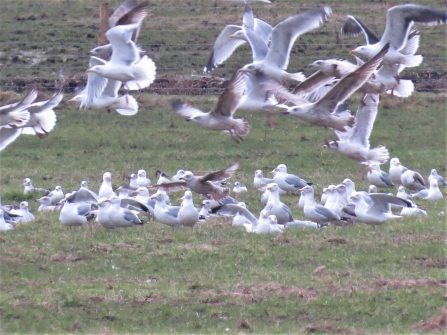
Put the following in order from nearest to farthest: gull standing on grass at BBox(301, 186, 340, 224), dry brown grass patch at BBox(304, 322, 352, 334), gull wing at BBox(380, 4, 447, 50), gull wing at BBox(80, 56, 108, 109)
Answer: dry brown grass patch at BBox(304, 322, 352, 334) → gull standing on grass at BBox(301, 186, 340, 224) → gull wing at BBox(380, 4, 447, 50) → gull wing at BBox(80, 56, 108, 109)

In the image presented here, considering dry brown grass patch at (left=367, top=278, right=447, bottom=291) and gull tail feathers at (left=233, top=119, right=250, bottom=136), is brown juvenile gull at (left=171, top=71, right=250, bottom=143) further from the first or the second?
dry brown grass patch at (left=367, top=278, right=447, bottom=291)

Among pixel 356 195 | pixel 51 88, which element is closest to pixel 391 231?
pixel 356 195

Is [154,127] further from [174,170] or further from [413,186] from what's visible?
[413,186]

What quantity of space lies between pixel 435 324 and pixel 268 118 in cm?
497

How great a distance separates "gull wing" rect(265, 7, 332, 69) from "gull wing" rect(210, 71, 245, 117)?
3.09 feet

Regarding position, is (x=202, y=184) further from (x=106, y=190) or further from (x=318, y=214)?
(x=106, y=190)

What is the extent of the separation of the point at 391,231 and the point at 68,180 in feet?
19.9

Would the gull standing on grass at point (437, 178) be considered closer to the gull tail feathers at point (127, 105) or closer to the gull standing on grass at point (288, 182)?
the gull standing on grass at point (288, 182)

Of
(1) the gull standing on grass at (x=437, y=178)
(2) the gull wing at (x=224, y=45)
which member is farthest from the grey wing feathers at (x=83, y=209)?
(1) the gull standing on grass at (x=437, y=178)

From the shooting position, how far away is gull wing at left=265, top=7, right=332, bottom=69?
11.7 m

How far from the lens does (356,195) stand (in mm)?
10500

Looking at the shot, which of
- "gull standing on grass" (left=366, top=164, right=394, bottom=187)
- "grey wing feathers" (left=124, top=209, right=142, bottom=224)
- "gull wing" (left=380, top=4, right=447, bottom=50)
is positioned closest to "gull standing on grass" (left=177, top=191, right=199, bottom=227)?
"grey wing feathers" (left=124, top=209, right=142, bottom=224)

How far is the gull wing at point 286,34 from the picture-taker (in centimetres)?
1170

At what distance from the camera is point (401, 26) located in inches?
486
